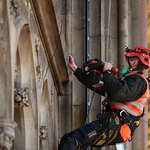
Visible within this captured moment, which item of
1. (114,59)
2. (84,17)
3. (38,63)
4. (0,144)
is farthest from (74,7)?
(0,144)

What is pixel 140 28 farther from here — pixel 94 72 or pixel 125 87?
pixel 125 87

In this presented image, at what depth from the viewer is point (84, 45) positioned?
754 centimetres

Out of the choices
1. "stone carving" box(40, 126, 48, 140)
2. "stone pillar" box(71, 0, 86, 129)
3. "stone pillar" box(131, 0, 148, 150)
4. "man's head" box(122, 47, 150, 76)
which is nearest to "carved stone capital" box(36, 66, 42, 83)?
"stone carving" box(40, 126, 48, 140)

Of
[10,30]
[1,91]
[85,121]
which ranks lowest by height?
[85,121]

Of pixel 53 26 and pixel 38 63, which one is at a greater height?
pixel 53 26

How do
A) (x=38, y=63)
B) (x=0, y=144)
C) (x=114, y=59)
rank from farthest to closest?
(x=114, y=59)
(x=38, y=63)
(x=0, y=144)

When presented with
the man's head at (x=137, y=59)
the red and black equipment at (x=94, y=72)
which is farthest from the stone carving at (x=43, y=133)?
the man's head at (x=137, y=59)

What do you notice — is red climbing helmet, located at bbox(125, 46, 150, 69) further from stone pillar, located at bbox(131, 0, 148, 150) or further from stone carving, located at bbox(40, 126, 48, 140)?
stone pillar, located at bbox(131, 0, 148, 150)

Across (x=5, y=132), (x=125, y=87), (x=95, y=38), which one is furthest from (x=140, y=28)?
(x=5, y=132)

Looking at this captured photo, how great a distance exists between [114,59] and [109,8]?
813mm

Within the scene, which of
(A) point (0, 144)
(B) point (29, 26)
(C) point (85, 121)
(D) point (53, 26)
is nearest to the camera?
(A) point (0, 144)

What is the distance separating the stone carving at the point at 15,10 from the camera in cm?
422

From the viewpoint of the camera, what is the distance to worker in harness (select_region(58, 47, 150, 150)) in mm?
5637

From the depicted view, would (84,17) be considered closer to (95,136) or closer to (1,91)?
→ (95,136)
